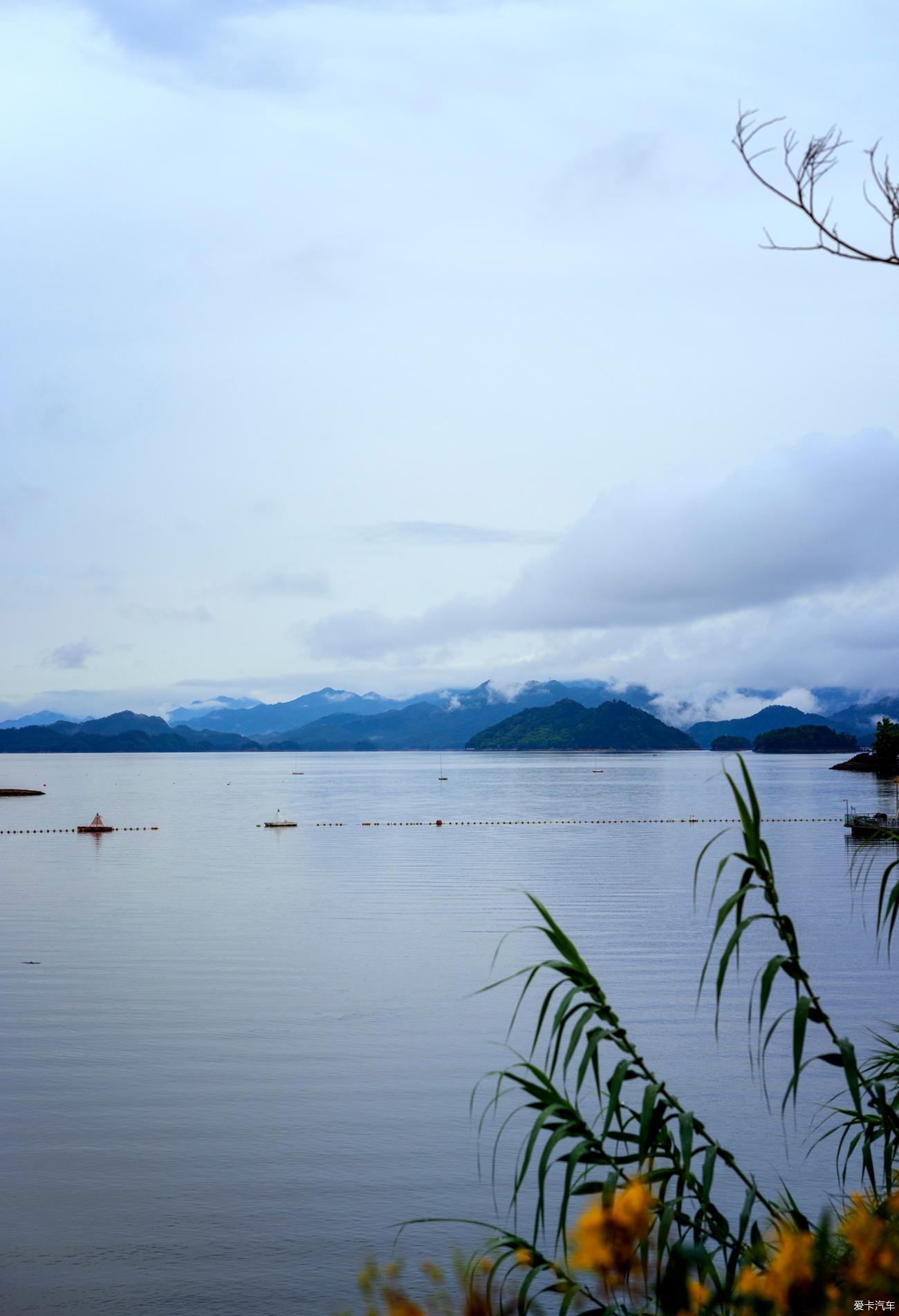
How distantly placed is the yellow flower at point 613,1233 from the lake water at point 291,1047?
390 inches

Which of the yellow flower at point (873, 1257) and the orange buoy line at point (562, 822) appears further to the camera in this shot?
the orange buoy line at point (562, 822)

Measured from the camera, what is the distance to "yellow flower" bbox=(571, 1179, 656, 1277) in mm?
4055

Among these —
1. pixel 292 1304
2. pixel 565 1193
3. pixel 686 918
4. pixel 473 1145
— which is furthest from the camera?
pixel 686 918

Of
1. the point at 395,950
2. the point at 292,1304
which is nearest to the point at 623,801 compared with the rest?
the point at 395,950

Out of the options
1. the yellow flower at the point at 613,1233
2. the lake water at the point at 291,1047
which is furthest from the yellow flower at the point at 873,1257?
the lake water at the point at 291,1047

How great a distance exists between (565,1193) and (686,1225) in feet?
2.43

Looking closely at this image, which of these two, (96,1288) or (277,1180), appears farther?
(277,1180)

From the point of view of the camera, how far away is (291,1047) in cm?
2398

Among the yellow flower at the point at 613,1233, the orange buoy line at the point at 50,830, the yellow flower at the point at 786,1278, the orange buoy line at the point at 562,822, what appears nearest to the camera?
the yellow flower at the point at 613,1233

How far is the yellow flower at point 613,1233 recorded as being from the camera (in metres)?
4.05

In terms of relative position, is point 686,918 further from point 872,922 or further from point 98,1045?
point 98,1045

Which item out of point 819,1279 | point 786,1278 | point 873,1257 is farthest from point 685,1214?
point 786,1278

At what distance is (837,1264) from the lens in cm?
647

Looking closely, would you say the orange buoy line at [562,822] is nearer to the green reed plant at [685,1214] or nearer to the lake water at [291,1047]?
the lake water at [291,1047]
